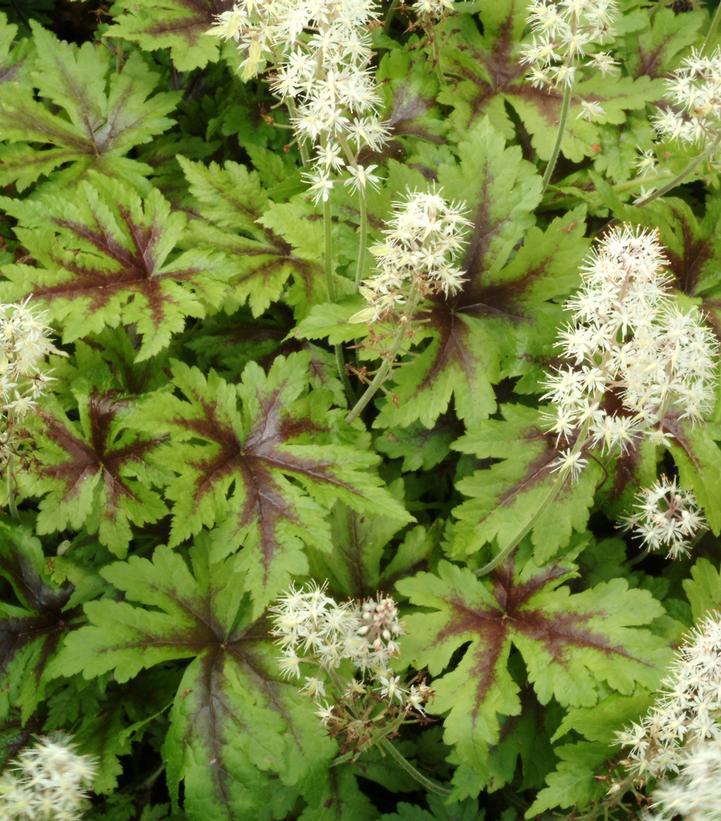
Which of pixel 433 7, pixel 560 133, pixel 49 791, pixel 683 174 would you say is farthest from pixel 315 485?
pixel 433 7

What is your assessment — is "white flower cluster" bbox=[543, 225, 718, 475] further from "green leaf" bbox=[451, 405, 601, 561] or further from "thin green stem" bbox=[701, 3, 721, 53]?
"thin green stem" bbox=[701, 3, 721, 53]

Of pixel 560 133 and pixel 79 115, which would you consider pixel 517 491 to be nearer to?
pixel 560 133

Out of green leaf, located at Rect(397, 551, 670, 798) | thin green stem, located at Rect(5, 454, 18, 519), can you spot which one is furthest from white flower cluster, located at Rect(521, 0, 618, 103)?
→ thin green stem, located at Rect(5, 454, 18, 519)

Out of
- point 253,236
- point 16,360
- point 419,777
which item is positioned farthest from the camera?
point 253,236

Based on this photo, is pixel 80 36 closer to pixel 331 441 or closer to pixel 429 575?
pixel 331 441

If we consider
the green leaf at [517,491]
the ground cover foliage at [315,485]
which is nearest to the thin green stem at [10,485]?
the ground cover foliage at [315,485]

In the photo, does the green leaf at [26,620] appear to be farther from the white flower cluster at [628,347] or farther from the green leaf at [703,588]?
the green leaf at [703,588]
